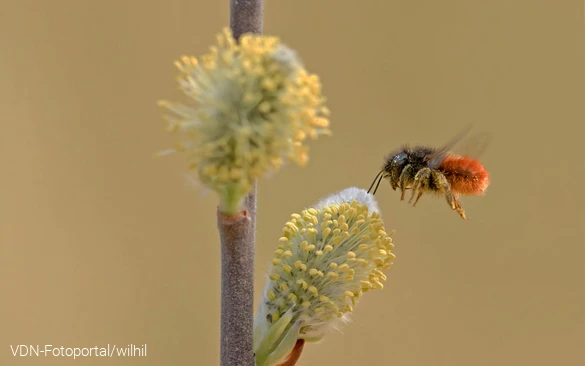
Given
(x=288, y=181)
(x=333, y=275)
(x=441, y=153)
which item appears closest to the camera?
(x=333, y=275)

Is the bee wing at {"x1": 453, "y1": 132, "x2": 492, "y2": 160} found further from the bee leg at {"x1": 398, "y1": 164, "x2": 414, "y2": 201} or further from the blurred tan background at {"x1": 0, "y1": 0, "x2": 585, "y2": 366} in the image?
the blurred tan background at {"x1": 0, "y1": 0, "x2": 585, "y2": 366}

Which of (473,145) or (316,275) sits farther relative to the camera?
(473,145)

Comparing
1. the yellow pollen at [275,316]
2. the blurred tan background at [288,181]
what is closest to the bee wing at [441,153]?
the yellow pollen at [275,316]

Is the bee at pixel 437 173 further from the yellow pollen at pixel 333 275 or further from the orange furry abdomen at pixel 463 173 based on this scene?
the yellow pollen at pixel 333 275

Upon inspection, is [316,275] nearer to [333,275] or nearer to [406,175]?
[333,275]

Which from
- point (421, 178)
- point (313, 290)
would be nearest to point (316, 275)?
point (313, 290)

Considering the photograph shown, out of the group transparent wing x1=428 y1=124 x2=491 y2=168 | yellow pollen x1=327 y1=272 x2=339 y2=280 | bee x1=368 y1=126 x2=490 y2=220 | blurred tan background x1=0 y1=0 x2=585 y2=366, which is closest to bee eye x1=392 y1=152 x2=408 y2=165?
bee x1=368 y1=126 x2=490 y2=220
